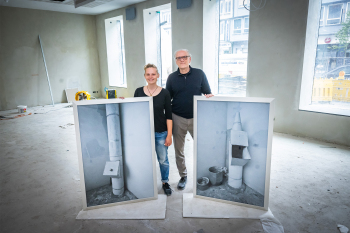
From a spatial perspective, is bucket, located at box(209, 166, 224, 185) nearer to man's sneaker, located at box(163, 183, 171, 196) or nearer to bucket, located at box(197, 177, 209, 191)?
bucket, located at box(197, 177, 209, 191)

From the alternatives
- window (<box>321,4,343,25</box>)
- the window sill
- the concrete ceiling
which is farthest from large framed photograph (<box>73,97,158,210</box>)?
the concrete ceiling

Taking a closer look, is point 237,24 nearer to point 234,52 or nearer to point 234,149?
point 234,52

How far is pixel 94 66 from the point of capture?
8461 millimetres

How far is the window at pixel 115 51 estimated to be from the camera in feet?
26.2

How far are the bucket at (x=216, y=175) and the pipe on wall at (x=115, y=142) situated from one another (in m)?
0.84

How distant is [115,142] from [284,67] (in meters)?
3.33

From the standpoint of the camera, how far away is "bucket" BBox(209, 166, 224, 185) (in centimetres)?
218

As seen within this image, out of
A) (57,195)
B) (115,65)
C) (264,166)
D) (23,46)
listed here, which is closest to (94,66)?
(115,65)

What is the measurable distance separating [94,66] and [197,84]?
6.99m

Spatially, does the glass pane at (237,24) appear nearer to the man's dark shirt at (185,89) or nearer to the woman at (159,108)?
the man's dark shirt at (185,89)

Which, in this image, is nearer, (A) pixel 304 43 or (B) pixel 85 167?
(B) pixel 85 167

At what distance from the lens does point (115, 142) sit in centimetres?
213

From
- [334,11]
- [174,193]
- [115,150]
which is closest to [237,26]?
[334,11]

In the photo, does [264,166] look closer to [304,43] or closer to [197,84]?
→ [197,84]
